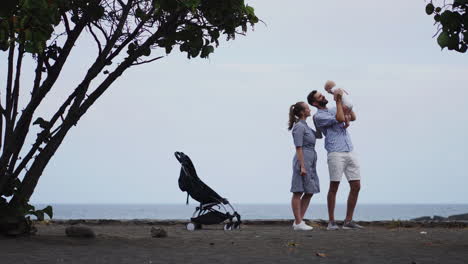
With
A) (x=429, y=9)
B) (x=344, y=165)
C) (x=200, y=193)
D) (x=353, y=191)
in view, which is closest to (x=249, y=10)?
(x=429, y=9)

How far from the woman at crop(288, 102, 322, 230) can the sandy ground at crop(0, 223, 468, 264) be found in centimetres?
115

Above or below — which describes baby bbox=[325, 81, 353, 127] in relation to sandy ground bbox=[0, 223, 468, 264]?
above

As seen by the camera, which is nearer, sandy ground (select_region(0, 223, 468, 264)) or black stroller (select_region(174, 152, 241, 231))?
sandy ground (select_region(0, 223, 468, 264))

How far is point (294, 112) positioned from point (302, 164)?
88cm

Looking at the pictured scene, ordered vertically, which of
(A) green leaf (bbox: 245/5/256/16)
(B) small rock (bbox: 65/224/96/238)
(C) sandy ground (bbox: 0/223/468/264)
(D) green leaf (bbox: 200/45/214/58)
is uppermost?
(A) green leaf (bbox: 245/5/256/16)

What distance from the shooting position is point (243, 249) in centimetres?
769

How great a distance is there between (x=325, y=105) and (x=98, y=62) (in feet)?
13.5

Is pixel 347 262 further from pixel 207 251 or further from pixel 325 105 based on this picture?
pixel 325 105

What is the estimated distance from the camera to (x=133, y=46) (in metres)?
8.61

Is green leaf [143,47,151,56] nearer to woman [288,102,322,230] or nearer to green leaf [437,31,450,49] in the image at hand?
woman [288,102,322,230]

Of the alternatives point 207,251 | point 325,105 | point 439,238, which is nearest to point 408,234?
point 439,238

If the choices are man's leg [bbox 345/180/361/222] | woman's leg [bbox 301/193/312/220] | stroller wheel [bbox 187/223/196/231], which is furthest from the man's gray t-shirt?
stroller wheel [bbox 187/223/196/231]

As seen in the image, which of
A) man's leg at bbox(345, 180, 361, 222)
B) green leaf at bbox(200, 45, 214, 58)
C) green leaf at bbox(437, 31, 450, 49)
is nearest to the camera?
green leaf at bbox(437, 31, 450, 49)

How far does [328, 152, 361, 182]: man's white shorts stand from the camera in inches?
415
